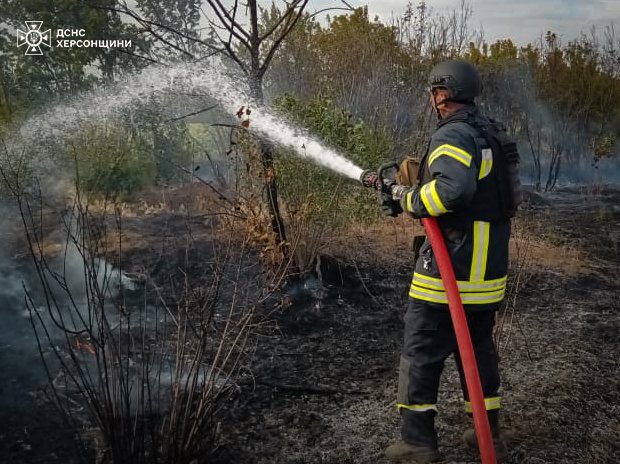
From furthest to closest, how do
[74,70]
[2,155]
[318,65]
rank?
1. [318,65]
2. [74,70]
3. [2,155]

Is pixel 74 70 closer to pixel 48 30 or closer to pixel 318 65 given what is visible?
pixel 48 30

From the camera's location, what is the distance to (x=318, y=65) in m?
10.8

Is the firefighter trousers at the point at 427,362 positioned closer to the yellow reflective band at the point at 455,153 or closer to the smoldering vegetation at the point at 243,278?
the smoldering vegetation at the point at 243,278

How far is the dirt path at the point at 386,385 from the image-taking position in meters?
2.75

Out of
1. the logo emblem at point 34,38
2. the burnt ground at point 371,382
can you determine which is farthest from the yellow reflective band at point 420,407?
the logo emblem at point 34,38

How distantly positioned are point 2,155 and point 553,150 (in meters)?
12.6

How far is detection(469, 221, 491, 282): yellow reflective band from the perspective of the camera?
2.44m

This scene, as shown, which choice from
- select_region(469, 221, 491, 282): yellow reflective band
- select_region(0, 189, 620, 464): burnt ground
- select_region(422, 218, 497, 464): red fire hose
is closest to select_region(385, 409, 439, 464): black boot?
select_region(0, 189, 620, 464): burnt ground

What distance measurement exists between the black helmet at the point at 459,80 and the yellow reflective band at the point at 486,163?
31 cm

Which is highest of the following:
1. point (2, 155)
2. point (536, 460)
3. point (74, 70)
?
point (74, 70)

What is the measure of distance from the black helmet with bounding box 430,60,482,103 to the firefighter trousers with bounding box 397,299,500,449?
99 cm

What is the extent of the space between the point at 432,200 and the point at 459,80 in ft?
1.96

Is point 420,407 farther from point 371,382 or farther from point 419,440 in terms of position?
point 371,382

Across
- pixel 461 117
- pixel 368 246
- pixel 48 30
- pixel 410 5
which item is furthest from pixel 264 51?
pixel 461 117
